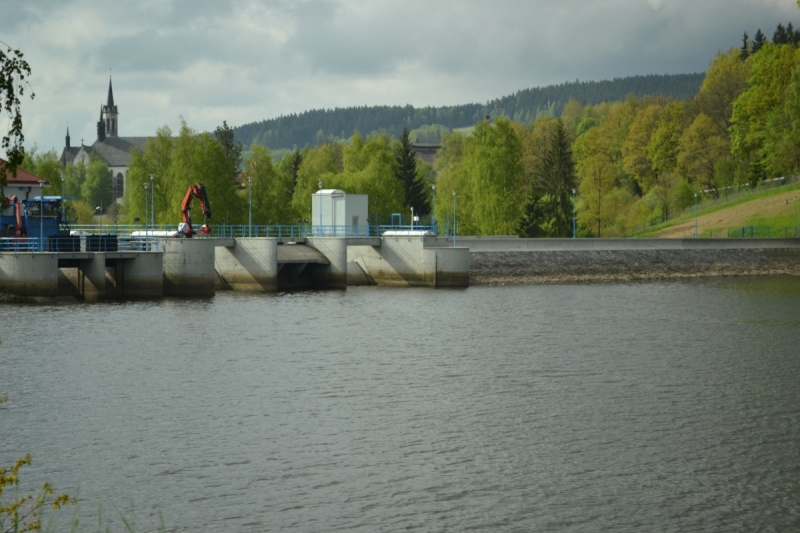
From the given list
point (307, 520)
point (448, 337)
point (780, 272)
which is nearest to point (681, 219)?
point (780, 272)

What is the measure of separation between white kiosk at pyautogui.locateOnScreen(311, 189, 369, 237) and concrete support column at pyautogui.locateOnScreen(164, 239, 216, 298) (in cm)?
1504

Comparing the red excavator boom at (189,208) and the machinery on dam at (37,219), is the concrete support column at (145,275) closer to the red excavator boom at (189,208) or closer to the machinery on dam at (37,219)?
the red excavator boom at (189,208)

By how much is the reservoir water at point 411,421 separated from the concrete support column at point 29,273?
18.9 ft

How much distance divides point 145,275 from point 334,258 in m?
13.9

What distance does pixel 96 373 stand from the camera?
111ft

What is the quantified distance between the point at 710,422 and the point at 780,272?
2323 inches

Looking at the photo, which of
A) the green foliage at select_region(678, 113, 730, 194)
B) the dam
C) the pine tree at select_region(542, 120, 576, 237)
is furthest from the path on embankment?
the dam

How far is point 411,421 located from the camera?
1057 inches

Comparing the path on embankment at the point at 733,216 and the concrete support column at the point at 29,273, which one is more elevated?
the path on embankment at the point at 733,216

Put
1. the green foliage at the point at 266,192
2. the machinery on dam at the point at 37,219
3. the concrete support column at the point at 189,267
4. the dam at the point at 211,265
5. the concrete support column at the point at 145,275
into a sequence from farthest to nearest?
the green foliage at the point at 266,192, the machinery on dam at the point at 37,219, the concrete support column at the point at 189,267, the concrete support column at the point at 145,275, the dam at the point at 211,265

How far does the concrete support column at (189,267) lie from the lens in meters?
59.0

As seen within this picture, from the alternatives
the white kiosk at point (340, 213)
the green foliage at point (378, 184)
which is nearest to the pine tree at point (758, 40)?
the green foliage at point (378, 184)

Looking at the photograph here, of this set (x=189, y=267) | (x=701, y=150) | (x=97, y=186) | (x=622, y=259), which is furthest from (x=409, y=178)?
(x=97, y=186)

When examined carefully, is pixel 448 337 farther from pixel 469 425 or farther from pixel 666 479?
pixel 666 479
